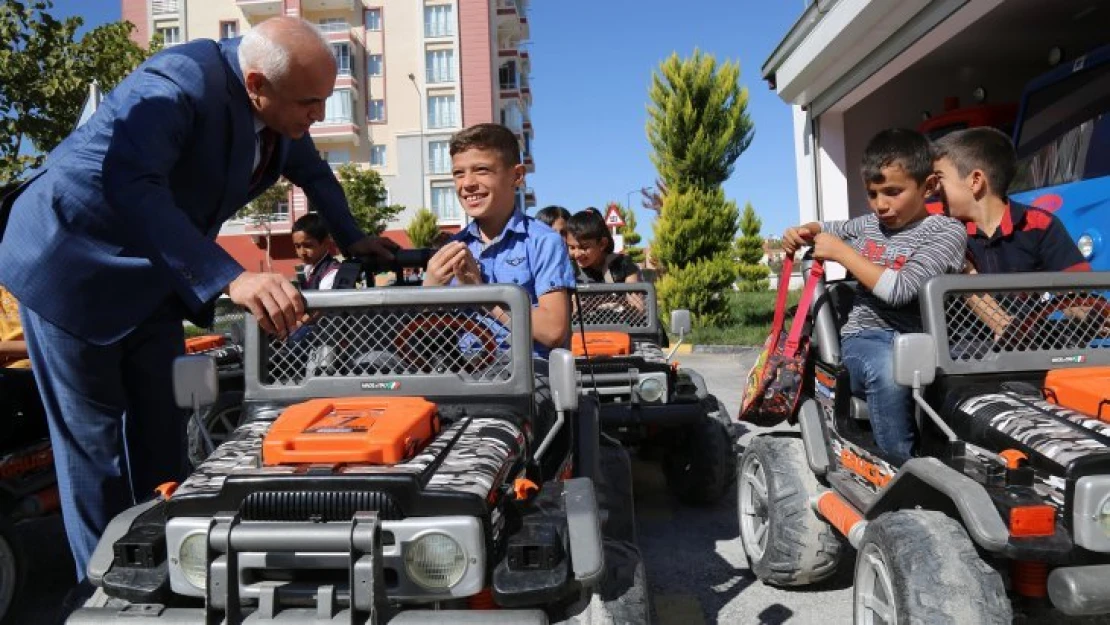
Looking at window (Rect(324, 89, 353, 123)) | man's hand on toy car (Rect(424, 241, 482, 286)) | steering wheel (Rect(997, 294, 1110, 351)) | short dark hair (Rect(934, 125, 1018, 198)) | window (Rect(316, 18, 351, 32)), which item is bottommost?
steering wheel (Rect(997, 294, 1110, 351))

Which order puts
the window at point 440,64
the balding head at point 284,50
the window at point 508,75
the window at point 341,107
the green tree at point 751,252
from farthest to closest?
the window at point 508,75
the window at point 440,64
the window at point 341,107
the green tree at point 751,252
the balding head at point 284,50

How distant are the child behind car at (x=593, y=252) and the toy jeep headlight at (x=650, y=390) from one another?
1.71 metres

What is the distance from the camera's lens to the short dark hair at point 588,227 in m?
6.61

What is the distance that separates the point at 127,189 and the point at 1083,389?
284 cm

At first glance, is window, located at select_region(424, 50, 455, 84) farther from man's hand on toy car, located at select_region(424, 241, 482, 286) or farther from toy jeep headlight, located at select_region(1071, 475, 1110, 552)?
toy jeep headlight, located at select_region(1071, 475, 1110, 552)

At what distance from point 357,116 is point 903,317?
46.3m

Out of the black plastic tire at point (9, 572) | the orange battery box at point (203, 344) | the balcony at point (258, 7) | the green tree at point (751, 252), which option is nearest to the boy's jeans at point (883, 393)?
the black plastic tire at point (9, 572)

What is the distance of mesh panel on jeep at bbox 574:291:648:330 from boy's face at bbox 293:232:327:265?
6.85ft

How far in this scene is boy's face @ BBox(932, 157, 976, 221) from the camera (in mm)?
3725

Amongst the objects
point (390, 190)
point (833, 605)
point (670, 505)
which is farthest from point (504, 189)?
point (390, 190)

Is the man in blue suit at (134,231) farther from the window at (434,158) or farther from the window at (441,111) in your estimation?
the window at (441,111)

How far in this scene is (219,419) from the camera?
530 centimetres

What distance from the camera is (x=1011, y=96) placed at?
11.8 metres

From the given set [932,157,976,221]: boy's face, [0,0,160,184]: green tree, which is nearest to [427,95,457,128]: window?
[0,0,160,184]: green tree
